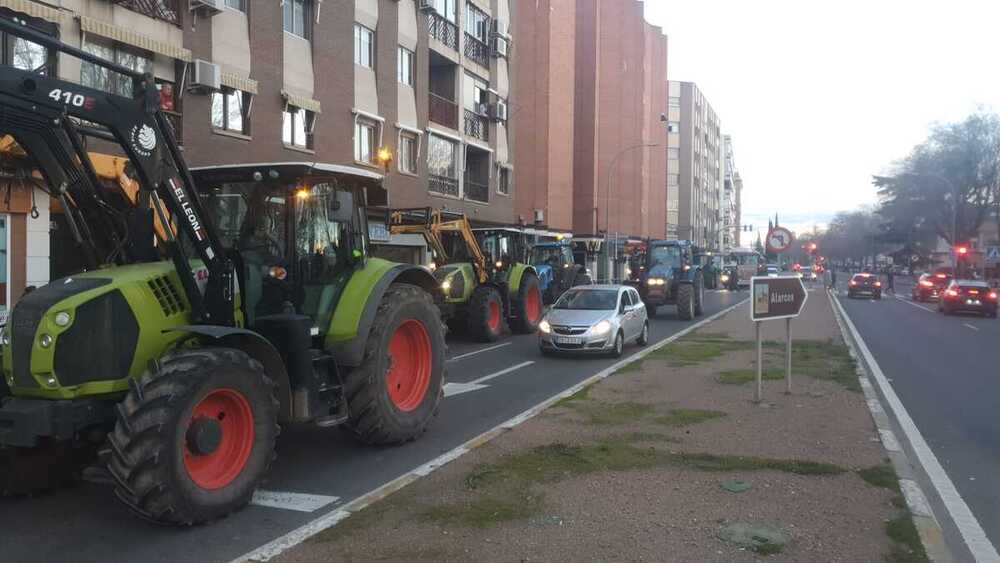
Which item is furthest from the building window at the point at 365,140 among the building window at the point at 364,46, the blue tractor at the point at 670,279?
the blue tractor at the point at 670,279

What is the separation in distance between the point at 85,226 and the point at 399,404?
3.41 m

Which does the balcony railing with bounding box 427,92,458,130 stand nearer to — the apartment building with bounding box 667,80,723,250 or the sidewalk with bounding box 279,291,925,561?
the sidewalk with bounding box 279,291,925,561

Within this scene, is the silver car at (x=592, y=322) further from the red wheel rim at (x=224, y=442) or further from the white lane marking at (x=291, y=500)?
the red wheel rim at (x=224, y=442)

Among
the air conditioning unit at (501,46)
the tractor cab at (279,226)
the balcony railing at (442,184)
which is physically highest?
the air conditioning unit at (501,46)

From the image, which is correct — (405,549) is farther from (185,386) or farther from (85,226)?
(85,226)

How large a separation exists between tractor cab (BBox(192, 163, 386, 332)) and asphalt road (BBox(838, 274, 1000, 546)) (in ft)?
18.8

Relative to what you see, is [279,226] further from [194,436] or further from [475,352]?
[475,352]

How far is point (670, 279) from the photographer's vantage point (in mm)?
Answer: 25172

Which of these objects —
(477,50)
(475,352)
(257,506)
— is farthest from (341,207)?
(477,50)

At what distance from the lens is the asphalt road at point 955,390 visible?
281 inches

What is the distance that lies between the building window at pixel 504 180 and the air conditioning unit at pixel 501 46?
4908mm

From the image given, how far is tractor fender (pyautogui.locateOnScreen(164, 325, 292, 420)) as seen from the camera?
553 centimetres

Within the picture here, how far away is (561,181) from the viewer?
4441cm

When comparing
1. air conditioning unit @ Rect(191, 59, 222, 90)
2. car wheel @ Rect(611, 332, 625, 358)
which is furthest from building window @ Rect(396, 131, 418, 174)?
car wheel @ Rect(611, 332, 625, 358)
